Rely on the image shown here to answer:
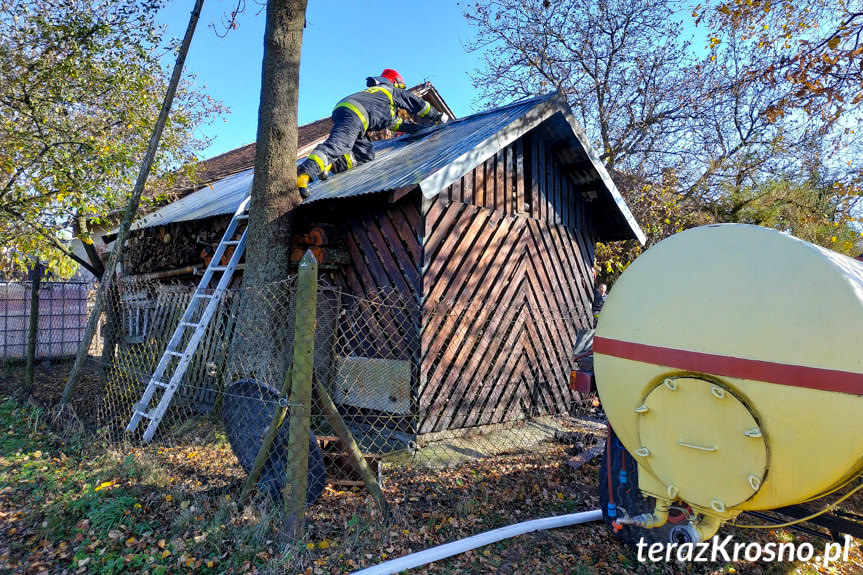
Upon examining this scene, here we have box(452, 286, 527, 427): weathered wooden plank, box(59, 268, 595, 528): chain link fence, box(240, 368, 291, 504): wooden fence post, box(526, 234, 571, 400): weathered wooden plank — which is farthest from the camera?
box(526, 234, 571, 400): weathered wooden plank

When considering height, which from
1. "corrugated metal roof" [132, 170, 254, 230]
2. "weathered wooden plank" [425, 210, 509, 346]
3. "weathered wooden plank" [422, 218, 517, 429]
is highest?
"corrugated metal roof" [132, 170, 254, 230]

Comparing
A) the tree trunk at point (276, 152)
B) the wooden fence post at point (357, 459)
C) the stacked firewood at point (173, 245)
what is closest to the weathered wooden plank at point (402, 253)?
the tree trunk at point (276, 152)

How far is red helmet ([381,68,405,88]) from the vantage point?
27.8 feet

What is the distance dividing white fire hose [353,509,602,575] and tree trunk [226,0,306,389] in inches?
113

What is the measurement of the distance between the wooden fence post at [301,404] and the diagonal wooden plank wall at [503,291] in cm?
252

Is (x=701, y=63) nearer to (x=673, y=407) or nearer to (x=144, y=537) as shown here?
(x=673, y=407)

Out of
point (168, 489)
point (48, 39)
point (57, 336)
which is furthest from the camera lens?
point (57, 336)

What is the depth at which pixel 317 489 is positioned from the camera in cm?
369

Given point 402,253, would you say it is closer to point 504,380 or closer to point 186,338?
point 504,380

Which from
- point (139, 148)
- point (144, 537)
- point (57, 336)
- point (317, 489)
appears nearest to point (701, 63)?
point (139, 148)

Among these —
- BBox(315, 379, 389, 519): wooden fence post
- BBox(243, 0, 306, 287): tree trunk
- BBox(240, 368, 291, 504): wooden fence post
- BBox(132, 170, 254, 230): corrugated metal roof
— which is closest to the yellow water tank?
BBox(315, 379, 389, 519): wooden fence post

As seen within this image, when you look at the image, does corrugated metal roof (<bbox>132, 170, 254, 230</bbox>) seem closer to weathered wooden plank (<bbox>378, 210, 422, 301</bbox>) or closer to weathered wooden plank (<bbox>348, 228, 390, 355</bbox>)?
weathered wooden plank (<bbox>348, 228, 390, 355</bbox>)

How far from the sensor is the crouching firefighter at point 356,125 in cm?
709

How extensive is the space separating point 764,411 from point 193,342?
529 centimetres
